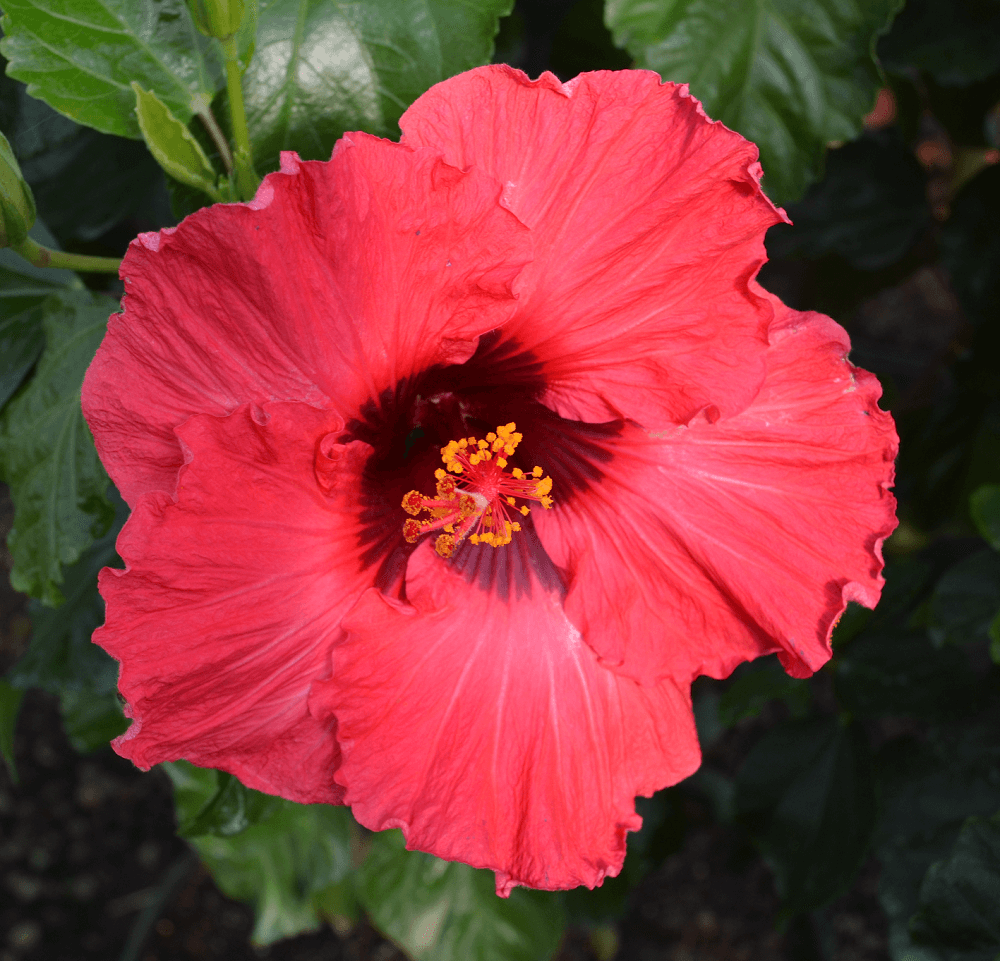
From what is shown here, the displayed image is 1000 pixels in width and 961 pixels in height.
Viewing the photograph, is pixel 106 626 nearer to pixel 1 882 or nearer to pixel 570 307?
pixel 570 307

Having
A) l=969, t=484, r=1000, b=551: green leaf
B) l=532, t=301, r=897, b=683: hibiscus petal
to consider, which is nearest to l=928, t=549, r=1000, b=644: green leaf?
l=969, t=484, r=1000, b=551: green leaf

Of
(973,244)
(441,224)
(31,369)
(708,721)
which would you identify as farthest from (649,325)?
(708,721)

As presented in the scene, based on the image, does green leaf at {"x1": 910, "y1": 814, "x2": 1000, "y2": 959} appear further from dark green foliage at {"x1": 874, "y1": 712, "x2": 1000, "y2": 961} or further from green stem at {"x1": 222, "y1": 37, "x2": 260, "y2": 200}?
green stem at {"x1": 222, "y1": 37, "x2": 260, "y2": 200}

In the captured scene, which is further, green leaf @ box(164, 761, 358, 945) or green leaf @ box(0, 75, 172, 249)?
green leaf @ box(164, 761, 358, 945)

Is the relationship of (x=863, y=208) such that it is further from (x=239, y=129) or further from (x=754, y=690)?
(x=239, y=129)

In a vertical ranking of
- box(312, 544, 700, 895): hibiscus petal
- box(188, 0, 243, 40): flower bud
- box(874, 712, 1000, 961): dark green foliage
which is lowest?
box(874, 712, 1000, 961): dark green foliage

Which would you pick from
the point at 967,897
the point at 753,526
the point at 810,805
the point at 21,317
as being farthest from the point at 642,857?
the point at 21,317
